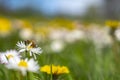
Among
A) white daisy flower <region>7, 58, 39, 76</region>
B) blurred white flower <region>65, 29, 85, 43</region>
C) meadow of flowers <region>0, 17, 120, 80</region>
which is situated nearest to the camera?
white daisy flower <region>7, 58, 39, 76</region>

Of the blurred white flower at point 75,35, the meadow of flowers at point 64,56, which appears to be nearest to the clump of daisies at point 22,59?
the meadow of flowers at point 64,56

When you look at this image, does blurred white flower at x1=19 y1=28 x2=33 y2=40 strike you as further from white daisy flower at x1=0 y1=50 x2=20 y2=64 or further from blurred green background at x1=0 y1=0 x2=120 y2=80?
white daisy flower at x1=0 y1=50 x2=20 y2=64

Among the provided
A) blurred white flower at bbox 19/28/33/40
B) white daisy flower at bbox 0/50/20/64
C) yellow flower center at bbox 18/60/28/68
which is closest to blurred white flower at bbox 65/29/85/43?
blurred white flower at bbox 19/28/33/40

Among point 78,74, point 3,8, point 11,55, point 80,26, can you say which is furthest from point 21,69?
point 3,8

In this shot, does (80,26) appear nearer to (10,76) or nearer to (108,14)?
(10,76)

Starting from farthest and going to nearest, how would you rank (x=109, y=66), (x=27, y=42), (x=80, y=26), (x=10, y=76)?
(x=80, y=26) < (x=109, y=66) < (x=10, y=76) < (x=27, y=42)

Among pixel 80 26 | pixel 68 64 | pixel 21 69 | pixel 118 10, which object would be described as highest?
pixel 118 10

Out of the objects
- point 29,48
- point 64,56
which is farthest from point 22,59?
point 64,56

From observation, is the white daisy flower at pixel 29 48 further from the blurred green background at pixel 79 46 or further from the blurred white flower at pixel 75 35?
the blurred white flower at pixel 75 35
